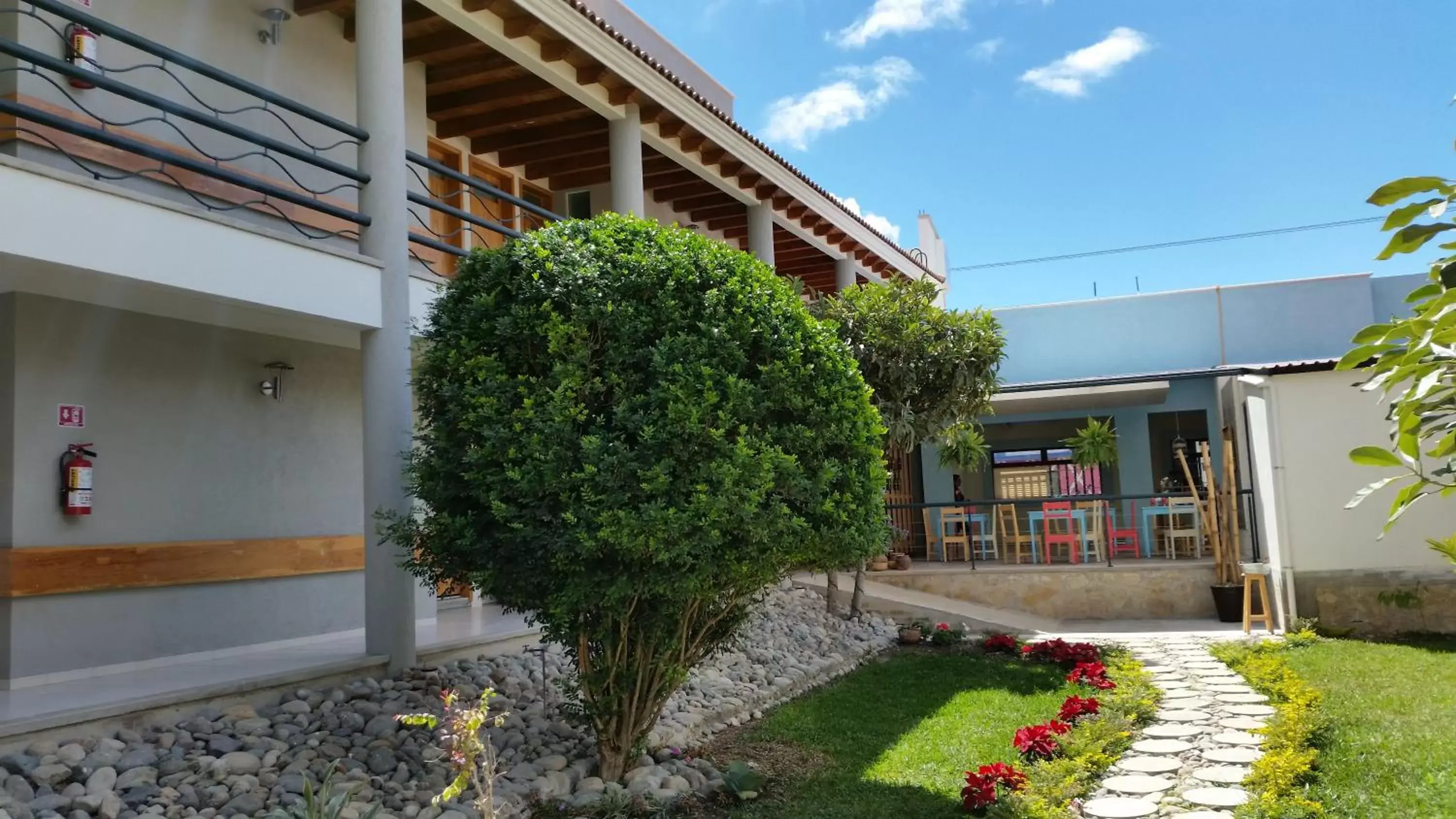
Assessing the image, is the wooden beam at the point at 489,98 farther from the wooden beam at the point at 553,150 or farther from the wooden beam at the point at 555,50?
the wooden beam at the point at 553,150

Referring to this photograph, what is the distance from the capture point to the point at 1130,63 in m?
27.9

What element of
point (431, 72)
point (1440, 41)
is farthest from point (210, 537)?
point (1440, 41)

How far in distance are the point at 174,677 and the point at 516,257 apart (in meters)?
3.60

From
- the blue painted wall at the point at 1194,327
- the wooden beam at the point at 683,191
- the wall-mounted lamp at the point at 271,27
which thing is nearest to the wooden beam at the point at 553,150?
the wooden beam at the point at 683,191

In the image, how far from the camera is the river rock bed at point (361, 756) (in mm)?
4867

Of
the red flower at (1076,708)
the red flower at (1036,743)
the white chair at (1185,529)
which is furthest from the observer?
the white chair at (1185,529)

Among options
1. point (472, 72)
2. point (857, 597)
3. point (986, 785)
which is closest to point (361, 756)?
point (986, 785)

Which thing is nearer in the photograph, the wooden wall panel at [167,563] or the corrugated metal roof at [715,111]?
the wooden wall panel at [167,563]

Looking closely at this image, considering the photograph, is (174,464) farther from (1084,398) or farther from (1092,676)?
(1084,398)

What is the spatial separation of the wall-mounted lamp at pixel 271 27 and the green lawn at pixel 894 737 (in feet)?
22.8

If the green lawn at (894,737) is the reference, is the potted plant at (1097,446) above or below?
above

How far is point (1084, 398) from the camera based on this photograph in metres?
17.7

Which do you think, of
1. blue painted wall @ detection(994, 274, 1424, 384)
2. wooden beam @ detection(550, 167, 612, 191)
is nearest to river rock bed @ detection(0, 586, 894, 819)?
wooden beam @ detection(550, 167, 612, 191)

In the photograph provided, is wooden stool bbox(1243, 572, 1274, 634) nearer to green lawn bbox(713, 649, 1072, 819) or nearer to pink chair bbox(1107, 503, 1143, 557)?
green lawn bbox(713, 649, 1072, 819)
